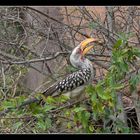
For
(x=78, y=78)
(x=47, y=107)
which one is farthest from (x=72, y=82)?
(x=47, y=107)

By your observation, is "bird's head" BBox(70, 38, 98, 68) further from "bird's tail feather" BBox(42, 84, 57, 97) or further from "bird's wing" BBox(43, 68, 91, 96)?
"bird's tail feather" BBox(42, 84, 57, 97)

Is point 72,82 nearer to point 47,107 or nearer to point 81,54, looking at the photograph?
point 81,54

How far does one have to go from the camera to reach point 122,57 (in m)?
2.00

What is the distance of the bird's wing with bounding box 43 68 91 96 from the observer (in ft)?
9.33

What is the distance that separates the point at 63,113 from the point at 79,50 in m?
0.73

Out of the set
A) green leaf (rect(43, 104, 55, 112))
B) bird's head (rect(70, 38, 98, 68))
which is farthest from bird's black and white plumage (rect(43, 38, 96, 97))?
green leaf (rect(43, 104, 55, 112))

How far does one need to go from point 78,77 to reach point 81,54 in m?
0.16

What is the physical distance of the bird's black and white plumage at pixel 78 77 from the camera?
112 inches

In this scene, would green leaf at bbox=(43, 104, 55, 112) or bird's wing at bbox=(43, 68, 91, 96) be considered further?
bird's wing at bbox=(43, 68, 91, 96)

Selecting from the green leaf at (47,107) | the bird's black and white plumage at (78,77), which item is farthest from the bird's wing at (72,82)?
the green leaf at (47,107)

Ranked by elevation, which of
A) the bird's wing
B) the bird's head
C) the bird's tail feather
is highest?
the bird's head

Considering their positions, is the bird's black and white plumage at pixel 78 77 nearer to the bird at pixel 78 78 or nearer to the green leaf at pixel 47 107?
the bird at pixel 78 78
